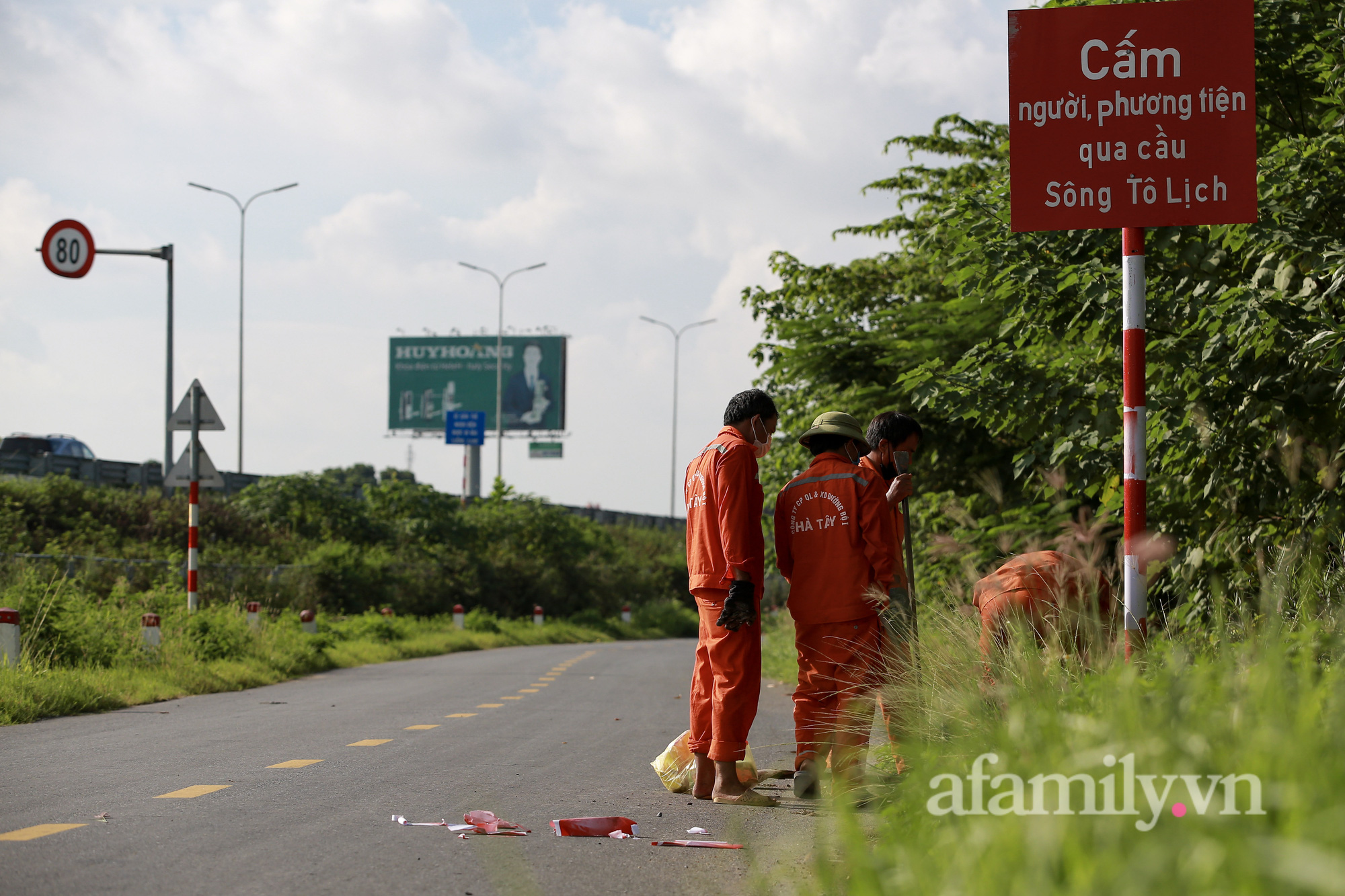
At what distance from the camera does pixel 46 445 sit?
138 feet

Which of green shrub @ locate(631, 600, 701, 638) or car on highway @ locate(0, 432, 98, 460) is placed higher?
car on highway @ locate(0, 432, 98, 460)

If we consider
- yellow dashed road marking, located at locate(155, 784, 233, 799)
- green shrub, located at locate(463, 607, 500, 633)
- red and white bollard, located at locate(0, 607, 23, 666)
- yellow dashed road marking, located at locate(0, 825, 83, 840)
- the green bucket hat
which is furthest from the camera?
green shrub, located at locate(463, 607, 500, 633)

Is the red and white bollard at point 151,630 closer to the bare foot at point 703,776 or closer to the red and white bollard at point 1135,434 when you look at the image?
the bare foot at point 703,776

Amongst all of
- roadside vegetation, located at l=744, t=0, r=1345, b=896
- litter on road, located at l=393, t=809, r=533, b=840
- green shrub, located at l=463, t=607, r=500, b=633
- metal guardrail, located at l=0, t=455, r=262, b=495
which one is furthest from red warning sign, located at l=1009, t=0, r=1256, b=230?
metal guardrail, located at l=0, t=455, r=262, b=495

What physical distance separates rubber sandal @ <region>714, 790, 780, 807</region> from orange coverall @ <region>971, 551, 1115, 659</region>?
1219mm

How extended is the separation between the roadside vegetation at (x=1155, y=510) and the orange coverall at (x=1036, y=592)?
17 centimetres

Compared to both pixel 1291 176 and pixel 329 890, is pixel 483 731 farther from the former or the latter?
pixel 1291 176

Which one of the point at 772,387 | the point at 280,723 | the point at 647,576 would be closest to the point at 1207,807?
the point at 280,723

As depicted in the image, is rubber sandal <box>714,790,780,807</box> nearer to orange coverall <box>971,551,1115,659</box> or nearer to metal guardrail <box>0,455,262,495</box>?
orange coverall <box>971,551,1115,659</box>

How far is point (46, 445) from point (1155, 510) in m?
41.4

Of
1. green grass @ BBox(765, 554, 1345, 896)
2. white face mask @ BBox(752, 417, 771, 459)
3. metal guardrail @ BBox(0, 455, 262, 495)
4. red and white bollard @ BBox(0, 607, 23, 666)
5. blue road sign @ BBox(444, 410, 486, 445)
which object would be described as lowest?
red and white bollard @ BBox(0, 607, 23, 666)

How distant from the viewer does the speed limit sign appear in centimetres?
1673

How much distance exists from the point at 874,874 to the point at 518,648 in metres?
23.4

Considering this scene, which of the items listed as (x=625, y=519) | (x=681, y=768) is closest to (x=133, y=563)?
(x=681, y=768)
